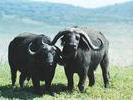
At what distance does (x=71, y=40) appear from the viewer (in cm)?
1911

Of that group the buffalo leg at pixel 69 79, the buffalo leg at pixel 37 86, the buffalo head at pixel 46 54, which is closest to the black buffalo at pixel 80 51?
the buffalo leg at pixel 69 79

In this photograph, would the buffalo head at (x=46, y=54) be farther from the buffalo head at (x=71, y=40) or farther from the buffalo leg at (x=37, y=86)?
the buffalo leg at (x=37, y=86)

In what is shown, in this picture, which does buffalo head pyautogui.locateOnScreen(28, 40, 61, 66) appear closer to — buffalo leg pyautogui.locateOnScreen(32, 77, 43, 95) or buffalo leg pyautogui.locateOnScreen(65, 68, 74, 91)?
buffalo leg pyautogui.locateOnScreen(32, 77, 43, 95)

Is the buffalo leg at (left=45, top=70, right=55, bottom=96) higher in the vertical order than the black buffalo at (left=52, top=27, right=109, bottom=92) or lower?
lower

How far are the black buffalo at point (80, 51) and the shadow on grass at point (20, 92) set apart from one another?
1.82 feet

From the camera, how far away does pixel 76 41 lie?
63.3ft

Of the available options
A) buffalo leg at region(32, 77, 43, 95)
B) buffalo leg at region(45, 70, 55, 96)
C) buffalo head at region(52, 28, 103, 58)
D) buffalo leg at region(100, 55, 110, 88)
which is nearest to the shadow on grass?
buffalo leg at region(32, 77, 43, 95)

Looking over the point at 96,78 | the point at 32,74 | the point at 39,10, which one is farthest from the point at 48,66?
the point at 39,10

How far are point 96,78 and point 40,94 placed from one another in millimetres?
4607

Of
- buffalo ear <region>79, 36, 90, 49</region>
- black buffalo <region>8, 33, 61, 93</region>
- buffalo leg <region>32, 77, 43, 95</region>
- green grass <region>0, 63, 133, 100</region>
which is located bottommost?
green grass <region>0, 63, 133, 100</region>

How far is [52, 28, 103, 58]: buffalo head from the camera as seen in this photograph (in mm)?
19044

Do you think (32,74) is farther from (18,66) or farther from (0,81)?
(0,81)

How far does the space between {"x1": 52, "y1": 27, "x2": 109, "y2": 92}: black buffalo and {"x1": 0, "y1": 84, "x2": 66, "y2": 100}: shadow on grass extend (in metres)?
0.55

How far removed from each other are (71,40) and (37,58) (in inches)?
43.4
